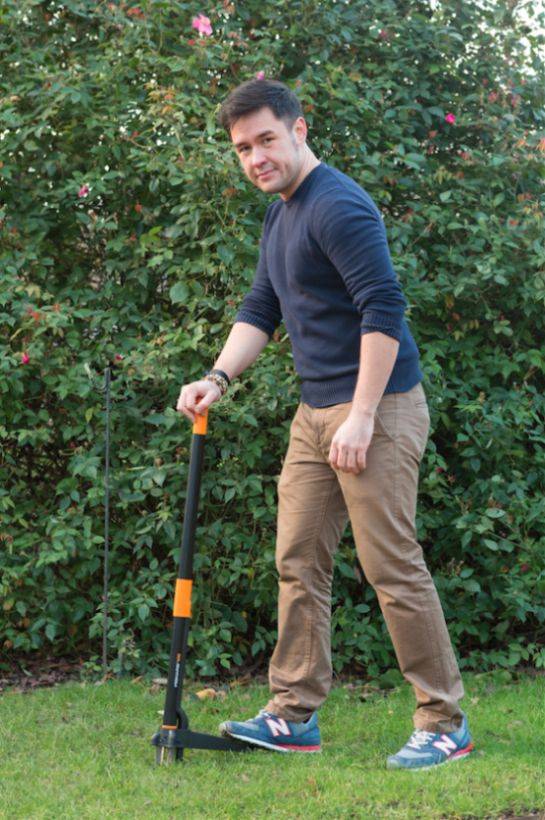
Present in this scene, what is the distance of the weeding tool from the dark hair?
98 cm

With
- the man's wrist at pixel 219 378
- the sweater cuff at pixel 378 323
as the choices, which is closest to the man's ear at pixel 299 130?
the sweater cuff at pixel 378 323

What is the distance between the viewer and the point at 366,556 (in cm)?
373

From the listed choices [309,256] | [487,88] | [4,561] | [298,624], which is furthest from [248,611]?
[487,88]

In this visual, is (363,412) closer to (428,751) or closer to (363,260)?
(363,260)

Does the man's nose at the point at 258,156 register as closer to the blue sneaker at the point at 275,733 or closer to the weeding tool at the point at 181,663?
the weeding tool at the point at 181,663

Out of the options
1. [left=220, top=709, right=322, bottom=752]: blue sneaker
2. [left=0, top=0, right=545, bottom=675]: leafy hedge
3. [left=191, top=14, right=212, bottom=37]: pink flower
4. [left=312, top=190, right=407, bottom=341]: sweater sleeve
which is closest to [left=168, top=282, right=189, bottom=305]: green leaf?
[left=0, top=0, right=545, bottom=675]: leafy hedge

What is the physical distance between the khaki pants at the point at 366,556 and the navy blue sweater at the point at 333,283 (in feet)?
0.39

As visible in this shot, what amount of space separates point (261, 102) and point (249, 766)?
2.13m

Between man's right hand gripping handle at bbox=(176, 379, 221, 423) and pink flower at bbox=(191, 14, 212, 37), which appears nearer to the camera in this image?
man's right hand gripping handle at bbox=(176, 379, 221, 423)

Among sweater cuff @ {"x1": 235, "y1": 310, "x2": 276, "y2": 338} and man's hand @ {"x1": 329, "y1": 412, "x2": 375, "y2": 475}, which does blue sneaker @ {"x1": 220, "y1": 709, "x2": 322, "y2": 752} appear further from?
sweater cuff @ {"x1": 235, "y1": 310, "x2": 276, "y2": 338}

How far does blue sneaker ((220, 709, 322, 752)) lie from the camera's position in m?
3.94

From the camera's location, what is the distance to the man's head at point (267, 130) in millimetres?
3648

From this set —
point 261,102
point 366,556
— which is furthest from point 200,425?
point 261,102

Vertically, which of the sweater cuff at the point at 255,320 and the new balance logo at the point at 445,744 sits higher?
the sweater cuff at the point at 255,320
